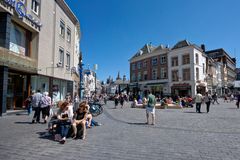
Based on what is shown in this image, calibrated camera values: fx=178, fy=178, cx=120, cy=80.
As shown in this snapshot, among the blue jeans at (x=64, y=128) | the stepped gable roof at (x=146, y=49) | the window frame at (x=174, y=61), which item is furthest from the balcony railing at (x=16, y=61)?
the stepped gable roof at (x=146, y=49)

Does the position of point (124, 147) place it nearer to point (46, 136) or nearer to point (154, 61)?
point (46, 136)

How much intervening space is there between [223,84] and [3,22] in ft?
192

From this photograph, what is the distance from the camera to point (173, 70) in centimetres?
3691

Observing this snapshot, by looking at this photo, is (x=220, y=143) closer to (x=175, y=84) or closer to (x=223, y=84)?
(x=175, y=84)

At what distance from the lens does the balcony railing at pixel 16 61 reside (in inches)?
453

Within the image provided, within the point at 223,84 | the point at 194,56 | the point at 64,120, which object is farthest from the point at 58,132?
the point at 223,84

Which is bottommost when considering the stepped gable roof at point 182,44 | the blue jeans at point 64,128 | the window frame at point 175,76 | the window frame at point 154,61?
the blue jeans at point 64,128

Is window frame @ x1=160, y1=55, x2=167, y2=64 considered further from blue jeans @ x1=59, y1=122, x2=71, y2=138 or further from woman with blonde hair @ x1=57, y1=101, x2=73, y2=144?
blue jeans @ x1=59, y1=122, x2=71, y2=138

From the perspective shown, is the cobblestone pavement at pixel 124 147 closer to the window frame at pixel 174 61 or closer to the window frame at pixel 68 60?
the window frame at pixel 68 60

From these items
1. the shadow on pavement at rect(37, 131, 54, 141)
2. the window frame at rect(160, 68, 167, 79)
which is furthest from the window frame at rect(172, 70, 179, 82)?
the shadow on pavement at rect(37, 131, 54, 141)

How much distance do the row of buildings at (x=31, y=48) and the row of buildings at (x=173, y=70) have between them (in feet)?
75.0

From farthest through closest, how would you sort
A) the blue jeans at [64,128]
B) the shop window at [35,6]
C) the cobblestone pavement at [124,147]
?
the shop window at [35,6], the blue jeans at [64,128], the cobblestone pavement at [124,147]

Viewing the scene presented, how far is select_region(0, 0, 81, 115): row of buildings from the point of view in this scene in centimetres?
1181

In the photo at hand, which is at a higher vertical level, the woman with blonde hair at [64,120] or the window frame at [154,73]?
the window frame at [154,73]
